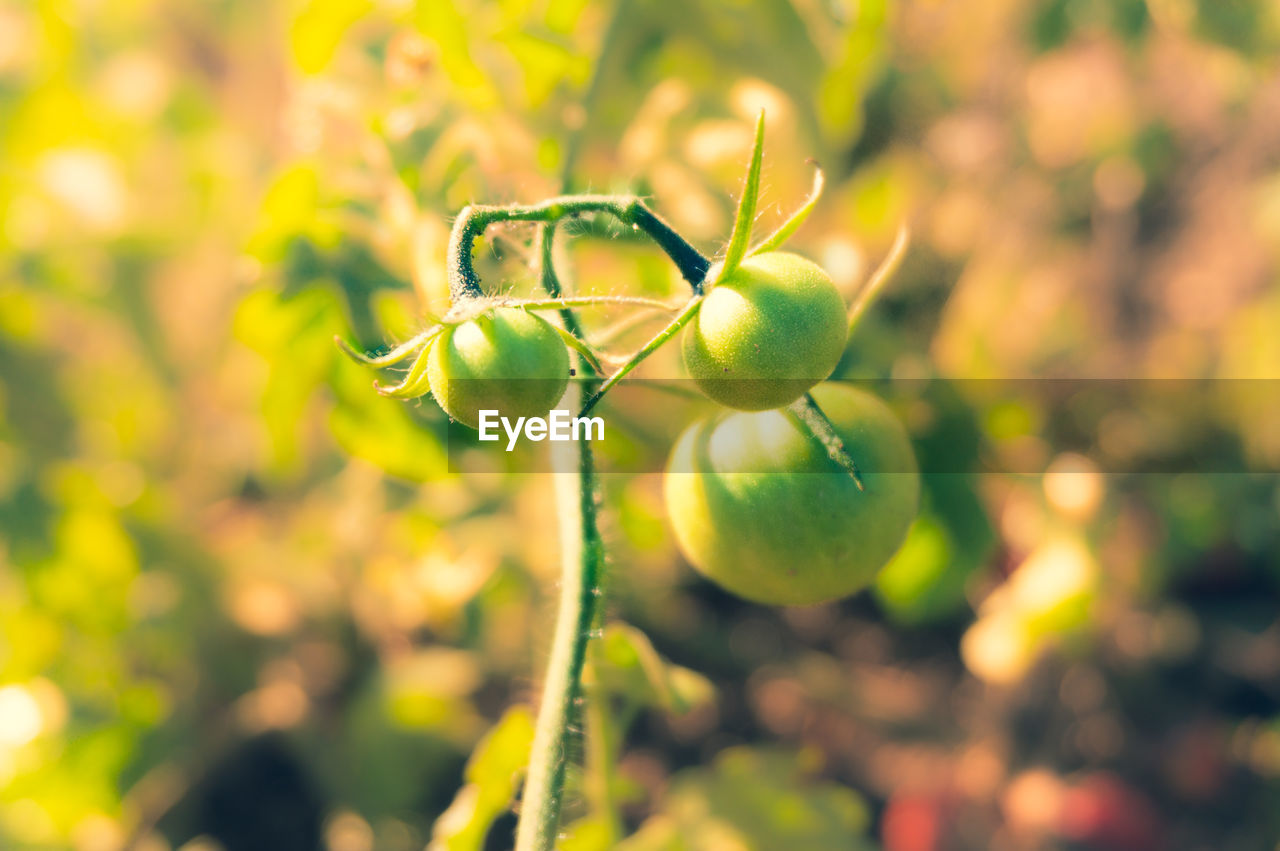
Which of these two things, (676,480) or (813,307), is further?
(676,480)

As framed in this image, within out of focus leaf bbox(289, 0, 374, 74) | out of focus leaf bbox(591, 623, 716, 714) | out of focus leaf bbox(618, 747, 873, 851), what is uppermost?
out of focus leaf bbox(289, 0, 374, 74)

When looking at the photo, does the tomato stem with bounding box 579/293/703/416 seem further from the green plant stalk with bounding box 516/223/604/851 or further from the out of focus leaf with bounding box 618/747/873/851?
the out of focus leaf with bounding box 618/747/873/851

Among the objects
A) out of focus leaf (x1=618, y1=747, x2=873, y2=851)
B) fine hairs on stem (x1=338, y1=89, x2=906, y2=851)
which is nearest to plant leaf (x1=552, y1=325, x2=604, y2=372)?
fine hairs on stem (x1=338, y1=89, x2=906, y2=851)

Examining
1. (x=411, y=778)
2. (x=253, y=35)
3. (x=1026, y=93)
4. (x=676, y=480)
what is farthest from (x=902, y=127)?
(x=253, y=35)

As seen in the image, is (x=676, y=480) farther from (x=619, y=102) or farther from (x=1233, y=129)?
(x=1233, y=129)

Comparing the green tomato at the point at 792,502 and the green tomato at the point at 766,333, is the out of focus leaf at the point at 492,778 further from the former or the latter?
the green tomato at the point at 766,333

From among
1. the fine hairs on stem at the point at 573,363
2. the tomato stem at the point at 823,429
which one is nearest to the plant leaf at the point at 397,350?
the fine hairs on stem at the point at 573,363
